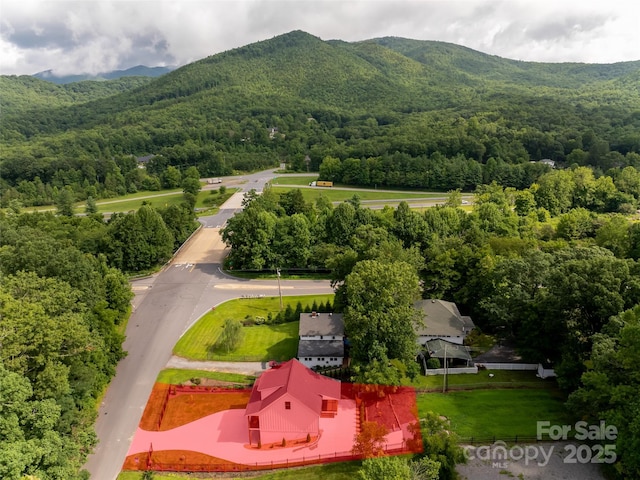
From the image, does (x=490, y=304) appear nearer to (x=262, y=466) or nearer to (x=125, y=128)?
(x=262, y=466)

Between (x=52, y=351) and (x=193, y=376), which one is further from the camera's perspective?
(x=193, y=376)

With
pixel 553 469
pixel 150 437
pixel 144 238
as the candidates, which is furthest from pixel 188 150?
pixel 553 469

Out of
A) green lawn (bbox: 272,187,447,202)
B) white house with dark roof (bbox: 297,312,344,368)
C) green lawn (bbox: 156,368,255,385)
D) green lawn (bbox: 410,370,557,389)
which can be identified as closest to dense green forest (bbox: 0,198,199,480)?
green lawn (bbox: 156,368,255,385)


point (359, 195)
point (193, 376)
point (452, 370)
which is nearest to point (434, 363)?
point (452, 370)

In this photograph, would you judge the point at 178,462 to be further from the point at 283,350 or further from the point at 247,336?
the point at 247,336
